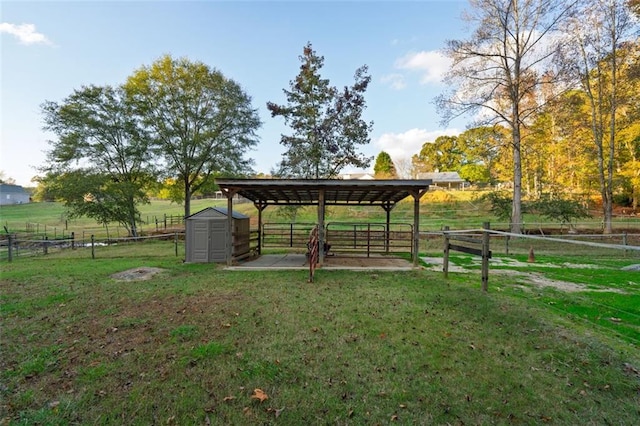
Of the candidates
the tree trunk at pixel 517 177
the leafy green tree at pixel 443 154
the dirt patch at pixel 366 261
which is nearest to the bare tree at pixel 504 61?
the tree trunk at pixel 517 177

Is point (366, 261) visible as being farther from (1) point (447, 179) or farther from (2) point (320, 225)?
(1) point (447, 179)

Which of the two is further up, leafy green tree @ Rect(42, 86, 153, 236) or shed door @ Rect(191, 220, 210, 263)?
leafy green tree @ Rect(42, 86, 153, 236)

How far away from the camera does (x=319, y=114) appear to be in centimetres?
1761

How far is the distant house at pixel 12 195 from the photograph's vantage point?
161ft

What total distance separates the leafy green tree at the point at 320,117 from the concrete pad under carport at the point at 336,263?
792cm

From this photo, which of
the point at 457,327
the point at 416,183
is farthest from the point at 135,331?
the point at 416,183

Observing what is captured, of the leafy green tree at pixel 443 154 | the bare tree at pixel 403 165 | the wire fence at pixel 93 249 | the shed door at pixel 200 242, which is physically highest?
the leafy green tree at pixel 443 154

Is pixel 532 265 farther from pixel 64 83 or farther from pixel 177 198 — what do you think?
pixel 64 83

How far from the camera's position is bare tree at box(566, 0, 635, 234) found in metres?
14.9

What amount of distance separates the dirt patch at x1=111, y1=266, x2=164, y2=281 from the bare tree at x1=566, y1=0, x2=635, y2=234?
19636mm

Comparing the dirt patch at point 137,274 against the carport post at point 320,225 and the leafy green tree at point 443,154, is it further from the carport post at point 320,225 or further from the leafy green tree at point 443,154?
the leafy green tree at point 443,154

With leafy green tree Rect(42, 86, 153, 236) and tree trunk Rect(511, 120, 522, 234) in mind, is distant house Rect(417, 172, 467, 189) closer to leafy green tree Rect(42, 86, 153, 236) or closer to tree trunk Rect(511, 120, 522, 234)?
tree trunk Rect(511, 120, 522, 234)

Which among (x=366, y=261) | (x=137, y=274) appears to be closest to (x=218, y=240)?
(x=137, y=274)

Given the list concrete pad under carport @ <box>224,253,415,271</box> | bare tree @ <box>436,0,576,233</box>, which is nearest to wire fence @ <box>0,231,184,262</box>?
concrete pad under carport @ <box>224,253,415,271</box>
